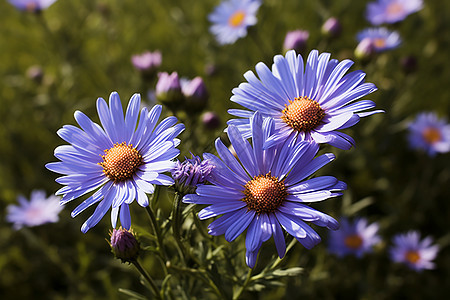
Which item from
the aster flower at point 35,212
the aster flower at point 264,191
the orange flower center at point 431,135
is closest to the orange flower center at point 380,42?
the orange flower center at point 431,135

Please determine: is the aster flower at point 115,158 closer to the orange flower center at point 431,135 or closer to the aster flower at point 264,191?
the aster flower at point 264,191

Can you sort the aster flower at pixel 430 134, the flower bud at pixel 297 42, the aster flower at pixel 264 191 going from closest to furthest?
the aster flower at pixel 264 191, the flower bud at pixel 297 42, the aster flower at pixel 430 134

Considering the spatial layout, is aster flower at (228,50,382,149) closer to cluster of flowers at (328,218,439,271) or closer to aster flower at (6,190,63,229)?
cluster of flowers at (328,218,439,271)

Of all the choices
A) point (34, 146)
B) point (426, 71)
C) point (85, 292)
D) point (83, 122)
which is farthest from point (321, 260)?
point (34, 146)

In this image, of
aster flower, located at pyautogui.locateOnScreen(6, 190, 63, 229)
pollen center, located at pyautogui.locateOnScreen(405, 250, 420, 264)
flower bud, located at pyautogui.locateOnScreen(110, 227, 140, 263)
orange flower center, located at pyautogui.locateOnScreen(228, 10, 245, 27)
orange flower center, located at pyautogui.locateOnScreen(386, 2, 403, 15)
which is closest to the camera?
flower bud, located at pyautogui.locateOnScreen(110, 227, 140, 263)

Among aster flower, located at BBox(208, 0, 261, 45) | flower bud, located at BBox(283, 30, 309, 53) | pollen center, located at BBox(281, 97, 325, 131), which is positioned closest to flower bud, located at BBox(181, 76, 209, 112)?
flower bud, located at BBox(283, 30, 309, 53)

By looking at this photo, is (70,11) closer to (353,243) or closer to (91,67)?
(91,67)

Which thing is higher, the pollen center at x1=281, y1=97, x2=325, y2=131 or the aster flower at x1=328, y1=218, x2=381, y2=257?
the aster flower at x1=328, y1=218, x2=381, y2=257
